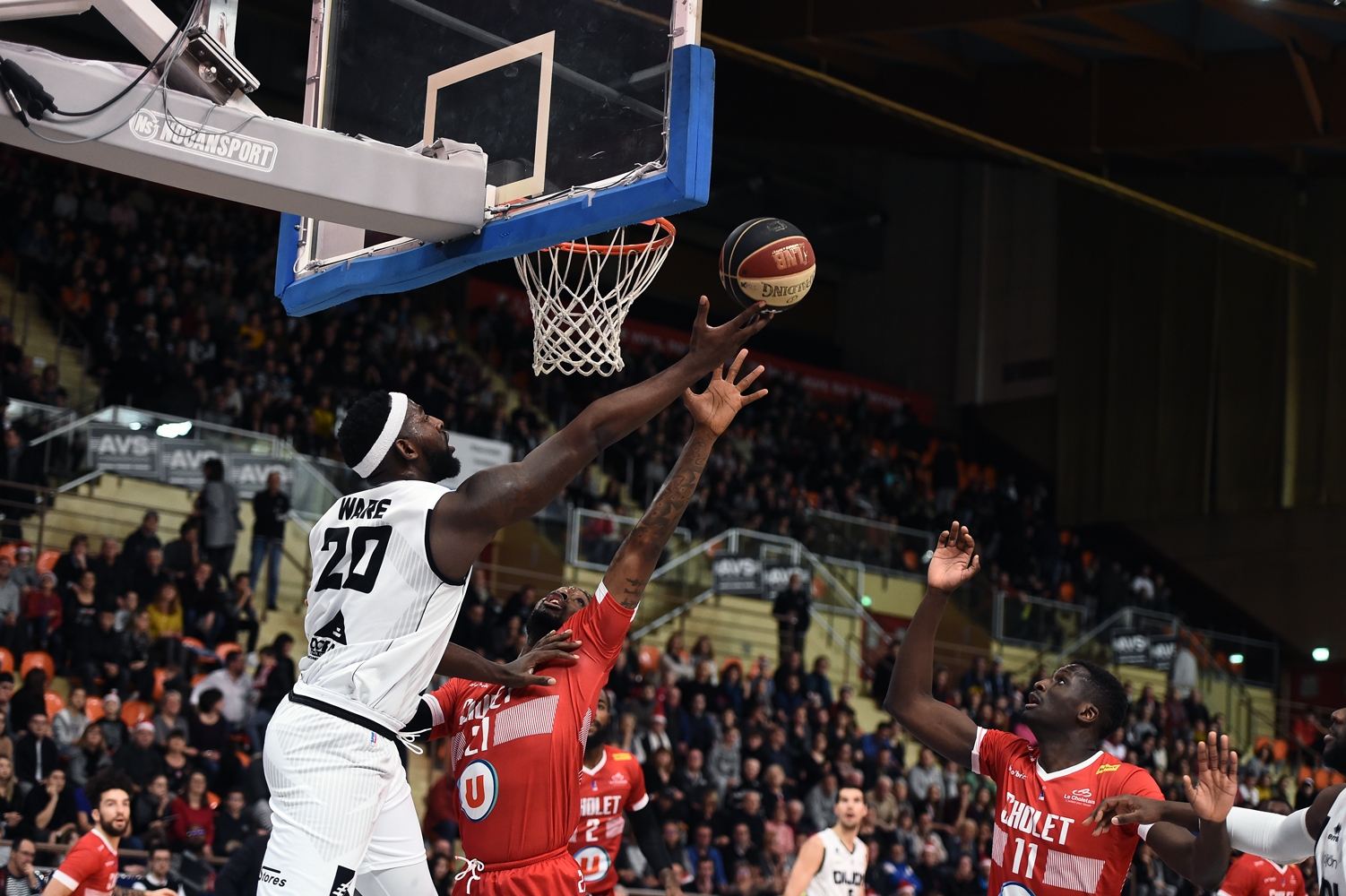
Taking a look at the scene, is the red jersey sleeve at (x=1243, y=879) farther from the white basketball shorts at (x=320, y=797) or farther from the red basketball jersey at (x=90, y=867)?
the red basketball jersey at (x=90, y=867)

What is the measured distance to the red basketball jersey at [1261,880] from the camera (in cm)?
930

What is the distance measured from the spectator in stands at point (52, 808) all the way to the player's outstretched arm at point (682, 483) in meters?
6.68

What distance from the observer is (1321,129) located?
21.1m

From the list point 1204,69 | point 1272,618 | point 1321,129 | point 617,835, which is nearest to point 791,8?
point 1204,69

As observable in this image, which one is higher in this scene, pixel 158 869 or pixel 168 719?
pixel 168 719

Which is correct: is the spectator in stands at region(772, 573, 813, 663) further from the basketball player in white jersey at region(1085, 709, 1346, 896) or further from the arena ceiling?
the basketball player in white jersey at region(1085, 709, 1346, 896)

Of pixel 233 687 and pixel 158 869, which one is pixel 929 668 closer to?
pixel 158 869

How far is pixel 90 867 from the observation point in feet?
27.6

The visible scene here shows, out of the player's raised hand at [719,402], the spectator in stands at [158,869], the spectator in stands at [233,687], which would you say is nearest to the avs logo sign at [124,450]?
the spectator in stands at [233,687]

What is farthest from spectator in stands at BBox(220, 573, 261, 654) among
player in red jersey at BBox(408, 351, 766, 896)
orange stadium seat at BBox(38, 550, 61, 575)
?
player in red jersey at BBox(408, 351, 766, 896)

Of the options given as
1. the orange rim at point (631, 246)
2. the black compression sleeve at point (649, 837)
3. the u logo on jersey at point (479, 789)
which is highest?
the orange rim at point (631, 246)

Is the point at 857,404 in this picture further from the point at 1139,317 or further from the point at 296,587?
the point at 296,587

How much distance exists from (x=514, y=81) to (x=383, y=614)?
232cm

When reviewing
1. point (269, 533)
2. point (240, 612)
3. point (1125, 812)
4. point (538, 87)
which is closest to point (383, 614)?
point (538, 87)
